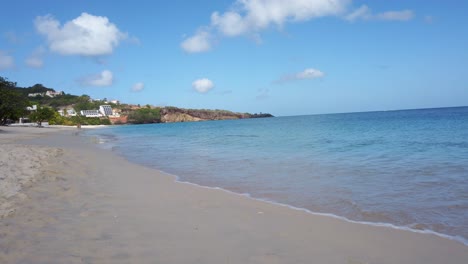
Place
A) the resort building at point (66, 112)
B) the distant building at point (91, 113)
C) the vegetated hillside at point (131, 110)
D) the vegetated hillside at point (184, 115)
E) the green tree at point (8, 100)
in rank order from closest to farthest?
the green tree at point (8, 100) < the resort building at point (66, 112) < the distant building at point (91, 113) < the vegetated hillside at point (131, 110) < the vegetated hillside at point (184, 115)

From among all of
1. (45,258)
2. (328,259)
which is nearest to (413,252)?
(328,259)

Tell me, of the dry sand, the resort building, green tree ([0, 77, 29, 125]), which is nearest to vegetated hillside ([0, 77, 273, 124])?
the resort building

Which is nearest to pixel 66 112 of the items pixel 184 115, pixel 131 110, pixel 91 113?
pixel 91 113

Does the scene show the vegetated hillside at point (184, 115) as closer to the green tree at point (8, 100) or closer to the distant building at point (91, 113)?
the distant building at point (91, 113)

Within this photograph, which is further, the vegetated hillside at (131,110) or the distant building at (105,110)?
the distant building at (105,110)

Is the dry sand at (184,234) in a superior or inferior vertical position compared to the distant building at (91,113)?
inferior

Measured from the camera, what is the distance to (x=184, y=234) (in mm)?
4516

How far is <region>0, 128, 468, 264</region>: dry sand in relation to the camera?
12.3 feet

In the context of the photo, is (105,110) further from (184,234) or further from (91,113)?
(184,234)

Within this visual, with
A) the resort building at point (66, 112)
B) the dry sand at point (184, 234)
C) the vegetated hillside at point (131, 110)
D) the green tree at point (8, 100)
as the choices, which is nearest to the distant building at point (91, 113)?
the vegetated hillside at point (131, 110)

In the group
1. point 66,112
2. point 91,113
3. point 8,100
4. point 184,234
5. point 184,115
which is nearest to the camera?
point 184,234

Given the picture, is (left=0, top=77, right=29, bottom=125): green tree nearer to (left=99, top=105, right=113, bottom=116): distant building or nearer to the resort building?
the resort building

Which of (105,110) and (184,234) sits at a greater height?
(105,110)

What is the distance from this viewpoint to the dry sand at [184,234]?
3740mm
